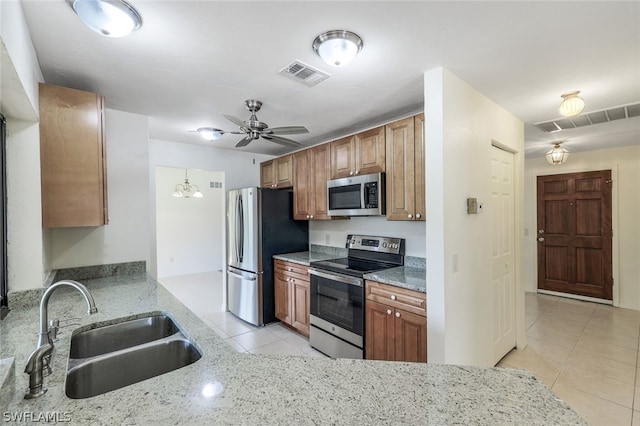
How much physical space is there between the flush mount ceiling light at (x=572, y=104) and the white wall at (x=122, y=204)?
146 inches

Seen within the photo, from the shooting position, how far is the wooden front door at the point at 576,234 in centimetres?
441

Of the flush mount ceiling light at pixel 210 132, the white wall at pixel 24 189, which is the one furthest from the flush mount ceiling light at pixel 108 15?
the flush mount ceiling light at pixel 210 132

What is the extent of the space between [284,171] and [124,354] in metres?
2.95

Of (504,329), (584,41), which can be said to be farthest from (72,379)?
(504,329)

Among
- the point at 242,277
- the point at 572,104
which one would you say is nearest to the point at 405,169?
the point at 572,104

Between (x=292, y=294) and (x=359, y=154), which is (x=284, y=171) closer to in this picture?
(x=359, y=154)

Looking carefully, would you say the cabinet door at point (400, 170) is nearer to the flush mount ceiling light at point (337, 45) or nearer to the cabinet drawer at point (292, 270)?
the flush mount ceiling light at point (337, 45)

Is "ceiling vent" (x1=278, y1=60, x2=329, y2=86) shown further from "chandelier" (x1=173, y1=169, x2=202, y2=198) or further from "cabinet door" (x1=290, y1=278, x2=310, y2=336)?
"chandelier" (x1=173, y1=169, x2=202, y2=198)

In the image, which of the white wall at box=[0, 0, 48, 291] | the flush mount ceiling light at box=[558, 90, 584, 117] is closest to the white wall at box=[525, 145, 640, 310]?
the flush mount ceiling light at box=[558, 90, 584, 117]

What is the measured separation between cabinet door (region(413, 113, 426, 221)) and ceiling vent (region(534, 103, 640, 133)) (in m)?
1.74

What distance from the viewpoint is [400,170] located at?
2537 mm

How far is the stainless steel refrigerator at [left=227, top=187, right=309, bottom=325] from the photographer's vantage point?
3693mm

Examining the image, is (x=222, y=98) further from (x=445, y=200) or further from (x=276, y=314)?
(x=276, y=314)

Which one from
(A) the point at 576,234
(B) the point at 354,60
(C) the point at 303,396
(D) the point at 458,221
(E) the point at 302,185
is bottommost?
(C) the point at 303,396
